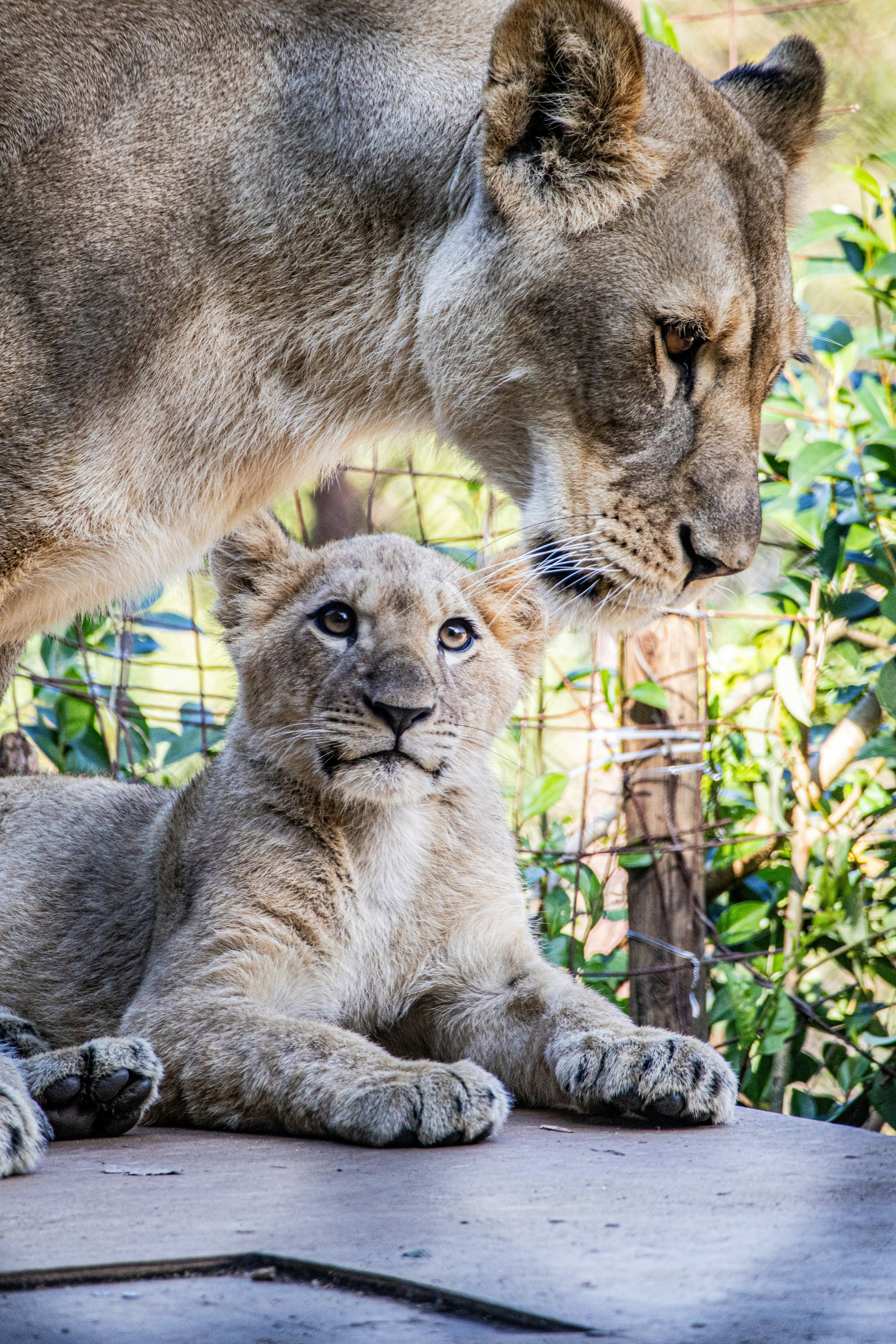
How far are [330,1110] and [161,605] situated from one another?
453 cm

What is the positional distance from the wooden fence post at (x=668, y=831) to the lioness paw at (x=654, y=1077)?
4.49 feet

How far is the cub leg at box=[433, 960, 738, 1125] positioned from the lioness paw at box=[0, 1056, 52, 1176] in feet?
2.59

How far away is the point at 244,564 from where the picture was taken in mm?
2875

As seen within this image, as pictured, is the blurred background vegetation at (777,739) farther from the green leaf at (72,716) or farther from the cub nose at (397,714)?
the cub nose at (397,714)

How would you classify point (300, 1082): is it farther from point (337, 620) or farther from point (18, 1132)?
point (337, 620)

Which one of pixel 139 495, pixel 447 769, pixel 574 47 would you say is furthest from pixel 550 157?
pixel 447 769

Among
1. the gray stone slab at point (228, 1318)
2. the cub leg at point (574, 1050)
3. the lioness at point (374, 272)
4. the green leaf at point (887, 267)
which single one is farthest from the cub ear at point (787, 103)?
the gray stone slab at point (228, 1318)

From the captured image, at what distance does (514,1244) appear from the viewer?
146 cm

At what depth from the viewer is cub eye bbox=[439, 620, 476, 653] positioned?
2689mm

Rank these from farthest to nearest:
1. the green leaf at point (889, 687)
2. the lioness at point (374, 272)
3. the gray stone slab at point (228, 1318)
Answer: the green leaf at point (889, 687) < the lioness at point (374, 272) < the gray stone slab at point (228, 1318)

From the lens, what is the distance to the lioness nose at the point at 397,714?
7.96 feet

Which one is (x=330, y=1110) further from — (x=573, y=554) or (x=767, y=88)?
(x=767, y=88)

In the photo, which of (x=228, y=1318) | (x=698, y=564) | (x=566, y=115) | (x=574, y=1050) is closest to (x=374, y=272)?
(x=566, y=115)

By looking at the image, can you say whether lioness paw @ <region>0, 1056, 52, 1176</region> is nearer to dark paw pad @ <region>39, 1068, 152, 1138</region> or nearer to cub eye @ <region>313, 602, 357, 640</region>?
dark paw pad @ <region>39, 1068, 152, 1138</region>
